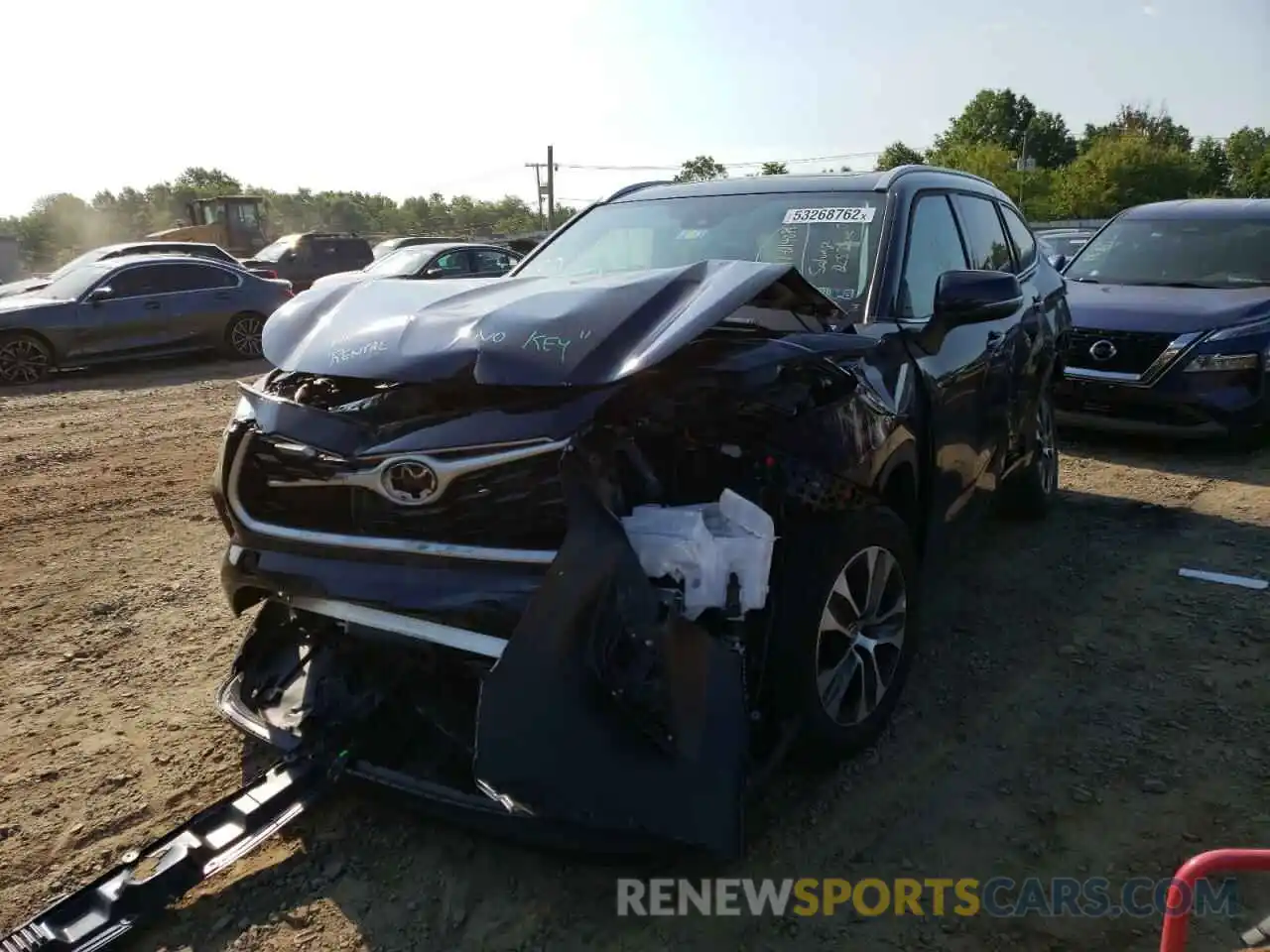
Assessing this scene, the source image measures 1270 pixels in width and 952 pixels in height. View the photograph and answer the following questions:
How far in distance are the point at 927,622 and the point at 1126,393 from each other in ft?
13.0

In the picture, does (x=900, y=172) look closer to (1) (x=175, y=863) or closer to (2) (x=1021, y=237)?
(2) (x=1021, y=237)

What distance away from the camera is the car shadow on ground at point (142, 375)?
11148mm

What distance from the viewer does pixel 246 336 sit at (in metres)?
13.4

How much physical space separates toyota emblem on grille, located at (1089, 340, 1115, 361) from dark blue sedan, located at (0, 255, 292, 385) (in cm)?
1070

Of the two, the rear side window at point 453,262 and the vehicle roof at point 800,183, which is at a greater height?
the vehicle roof at point 800,183

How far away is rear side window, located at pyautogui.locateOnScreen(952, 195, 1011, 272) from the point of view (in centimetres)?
439

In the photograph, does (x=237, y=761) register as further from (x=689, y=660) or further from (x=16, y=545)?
(x=16, y=545)

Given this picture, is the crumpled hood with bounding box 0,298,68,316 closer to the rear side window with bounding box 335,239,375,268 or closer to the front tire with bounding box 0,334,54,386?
the front tire with bounding box 0,334,54,386

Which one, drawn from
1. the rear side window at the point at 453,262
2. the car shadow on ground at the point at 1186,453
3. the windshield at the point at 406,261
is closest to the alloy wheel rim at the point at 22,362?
the windshield at the point at 406,261

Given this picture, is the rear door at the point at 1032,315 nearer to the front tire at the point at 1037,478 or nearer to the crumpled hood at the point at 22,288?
the front tire at the point at 1037,478

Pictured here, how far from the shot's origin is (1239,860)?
5.53ft

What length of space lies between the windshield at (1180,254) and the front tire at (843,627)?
20.3 ft

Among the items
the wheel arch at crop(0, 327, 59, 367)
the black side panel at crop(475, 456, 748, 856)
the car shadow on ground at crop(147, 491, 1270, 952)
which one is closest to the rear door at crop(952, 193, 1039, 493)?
the car shadow on ground at crop(147, 491, 1270, 952)

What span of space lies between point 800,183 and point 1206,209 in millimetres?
6357
